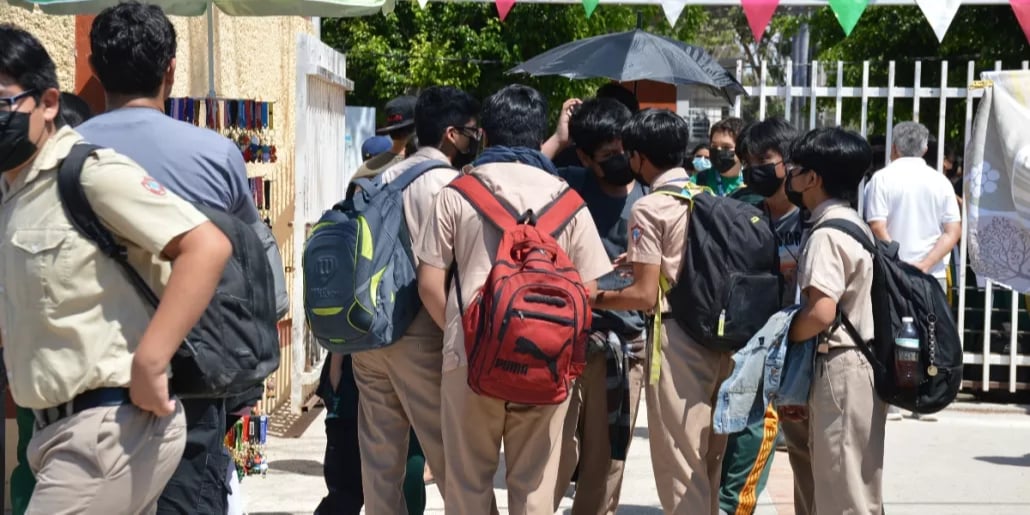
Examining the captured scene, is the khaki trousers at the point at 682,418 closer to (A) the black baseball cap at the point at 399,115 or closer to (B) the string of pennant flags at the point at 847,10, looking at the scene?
(A) the black baseball cap at the point at 399,115

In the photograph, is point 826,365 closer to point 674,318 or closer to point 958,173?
point 674,318

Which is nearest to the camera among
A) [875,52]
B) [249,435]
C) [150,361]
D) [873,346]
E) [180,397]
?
[150,361]

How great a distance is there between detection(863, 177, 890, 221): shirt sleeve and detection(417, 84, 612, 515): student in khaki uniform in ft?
12.9

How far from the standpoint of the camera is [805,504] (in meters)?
5.25

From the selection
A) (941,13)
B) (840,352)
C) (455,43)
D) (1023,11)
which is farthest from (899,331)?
(455,43)

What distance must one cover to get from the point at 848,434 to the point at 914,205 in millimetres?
3567

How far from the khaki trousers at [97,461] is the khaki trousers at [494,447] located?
1.41 m

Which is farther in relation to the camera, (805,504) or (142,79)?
(805,504)

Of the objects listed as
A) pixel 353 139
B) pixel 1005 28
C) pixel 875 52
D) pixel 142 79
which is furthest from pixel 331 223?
pixel 875 52

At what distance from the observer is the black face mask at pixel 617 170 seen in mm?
5133

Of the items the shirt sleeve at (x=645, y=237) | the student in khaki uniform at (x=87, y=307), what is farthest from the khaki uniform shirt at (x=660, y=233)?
the student in khaki uniform at (x=87, y=307)

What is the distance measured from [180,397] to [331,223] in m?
1.49

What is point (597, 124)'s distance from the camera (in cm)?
520

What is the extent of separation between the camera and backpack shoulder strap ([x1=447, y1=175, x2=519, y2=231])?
14.0 feet
